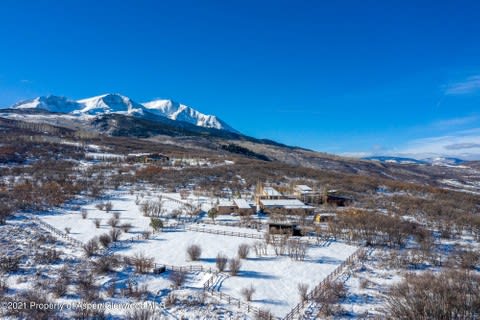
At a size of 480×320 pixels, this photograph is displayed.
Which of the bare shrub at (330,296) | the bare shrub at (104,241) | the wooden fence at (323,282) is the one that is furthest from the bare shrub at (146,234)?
the bare shrub at (330,296)

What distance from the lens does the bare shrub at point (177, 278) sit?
18.6 meters

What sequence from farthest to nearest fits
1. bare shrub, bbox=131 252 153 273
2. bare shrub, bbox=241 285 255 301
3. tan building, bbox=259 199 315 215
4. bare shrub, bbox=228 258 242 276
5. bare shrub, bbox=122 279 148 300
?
1. tan building, bbox=259 199 315 215
2. bare shrub, bbox=228 258 242 276
3. bare shrub, bbox=131 252 153 273
4. bare shrub, bbox=241 285 255 301
5. bare shrub, bbox=122 279 148 300

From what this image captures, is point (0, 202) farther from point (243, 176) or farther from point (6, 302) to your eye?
point (243, 176)

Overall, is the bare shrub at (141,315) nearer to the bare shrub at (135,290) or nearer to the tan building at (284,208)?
the bare shrub at (135,290)

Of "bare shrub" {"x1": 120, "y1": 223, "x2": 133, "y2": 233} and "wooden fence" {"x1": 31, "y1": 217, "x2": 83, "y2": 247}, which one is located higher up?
"bare shrub" {"x1": 120, "y1": 223, "x2": 133, "y2": 233}

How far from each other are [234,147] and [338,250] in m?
106

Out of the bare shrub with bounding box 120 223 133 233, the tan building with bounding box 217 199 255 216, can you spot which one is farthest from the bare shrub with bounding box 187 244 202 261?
the tan building with bounding box 217 199 255 216

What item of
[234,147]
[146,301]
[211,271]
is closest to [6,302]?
[146,301]

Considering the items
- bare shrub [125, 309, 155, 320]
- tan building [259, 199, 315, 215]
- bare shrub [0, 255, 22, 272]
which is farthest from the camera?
tan building [259, 199, 315, 215]

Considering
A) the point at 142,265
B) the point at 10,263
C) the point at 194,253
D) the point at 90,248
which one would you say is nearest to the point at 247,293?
the point at 194,253

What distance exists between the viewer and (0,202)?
112 ft

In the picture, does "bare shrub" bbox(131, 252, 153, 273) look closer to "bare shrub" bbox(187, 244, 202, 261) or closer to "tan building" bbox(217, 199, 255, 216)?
"bare shrub" bbox(187, 244, 202, 261)

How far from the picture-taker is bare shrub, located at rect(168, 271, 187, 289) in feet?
60.9

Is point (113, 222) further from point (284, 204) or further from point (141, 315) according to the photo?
point (284, 204)
